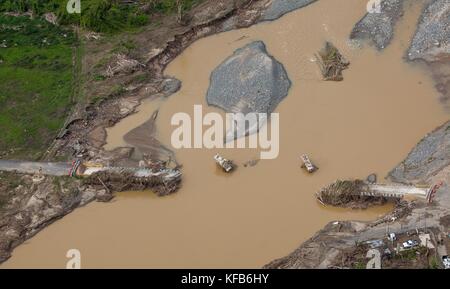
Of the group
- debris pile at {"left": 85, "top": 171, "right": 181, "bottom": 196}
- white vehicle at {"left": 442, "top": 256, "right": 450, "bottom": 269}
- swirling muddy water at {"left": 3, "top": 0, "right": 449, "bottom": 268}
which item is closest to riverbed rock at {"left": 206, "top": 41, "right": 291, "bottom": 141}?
swirling muddy water at {"left": 3, "top": 0, "right": 449, "bottom": 268}

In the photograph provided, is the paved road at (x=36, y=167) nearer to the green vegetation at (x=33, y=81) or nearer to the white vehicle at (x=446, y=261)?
the green vegetation at (x=33, y=81)

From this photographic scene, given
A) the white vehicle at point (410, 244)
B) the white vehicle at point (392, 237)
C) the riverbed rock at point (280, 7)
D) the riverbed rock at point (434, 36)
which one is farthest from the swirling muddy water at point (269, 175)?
the riverbed rock at point (280, 7)

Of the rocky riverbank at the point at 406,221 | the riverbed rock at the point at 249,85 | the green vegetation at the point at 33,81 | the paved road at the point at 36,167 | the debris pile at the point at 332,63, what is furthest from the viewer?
the debris pile at the point at 332,63

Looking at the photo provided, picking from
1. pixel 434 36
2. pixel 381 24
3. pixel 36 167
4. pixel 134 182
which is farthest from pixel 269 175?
pixel 434 36

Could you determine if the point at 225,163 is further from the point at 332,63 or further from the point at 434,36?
the point at 434,36

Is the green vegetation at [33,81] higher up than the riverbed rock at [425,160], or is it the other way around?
the green vegetation at [33,81]

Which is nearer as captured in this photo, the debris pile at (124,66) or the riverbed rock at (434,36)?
the riverbed rock at (434,36)
